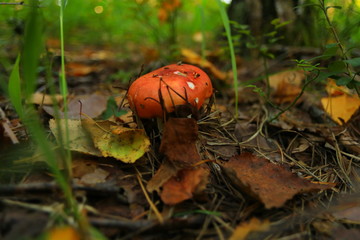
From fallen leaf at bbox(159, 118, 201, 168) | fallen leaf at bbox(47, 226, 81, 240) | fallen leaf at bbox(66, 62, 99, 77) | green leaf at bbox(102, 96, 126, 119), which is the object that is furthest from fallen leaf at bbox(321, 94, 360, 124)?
fallen leaf at bbox(66, 62, 99, 77)

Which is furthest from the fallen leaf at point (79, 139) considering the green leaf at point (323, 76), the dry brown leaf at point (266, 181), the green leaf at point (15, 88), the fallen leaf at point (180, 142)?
the green leaf at point (323, 76)

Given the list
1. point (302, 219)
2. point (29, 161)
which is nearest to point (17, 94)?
point (29, 161)

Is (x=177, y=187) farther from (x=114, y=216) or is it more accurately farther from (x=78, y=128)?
(x=78, y=128)

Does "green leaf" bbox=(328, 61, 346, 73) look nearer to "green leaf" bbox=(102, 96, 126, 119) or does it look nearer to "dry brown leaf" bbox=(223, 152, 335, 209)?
"dry brown leaf" bbox=(223, 152, 335, 209)

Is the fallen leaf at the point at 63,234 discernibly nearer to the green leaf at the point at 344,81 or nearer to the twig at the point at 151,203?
the twig at the point at 151,203

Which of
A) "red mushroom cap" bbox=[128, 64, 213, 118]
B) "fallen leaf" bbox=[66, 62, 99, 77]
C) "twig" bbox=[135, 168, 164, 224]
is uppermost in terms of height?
"red mushroom cap" bbox=[128, 64, 213, 118]

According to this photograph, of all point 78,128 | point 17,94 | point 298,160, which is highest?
point 17,94
